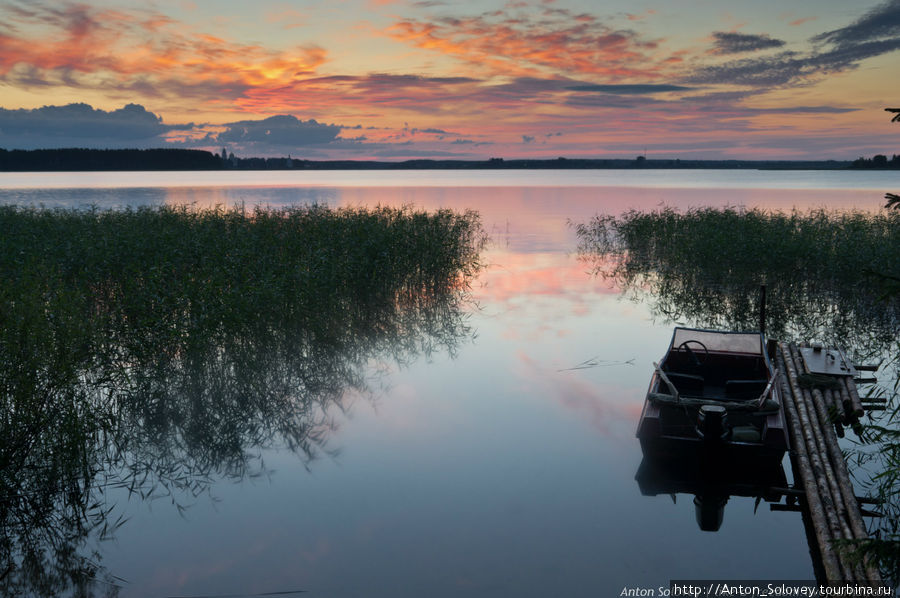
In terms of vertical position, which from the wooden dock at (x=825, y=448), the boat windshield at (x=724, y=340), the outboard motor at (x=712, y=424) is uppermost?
the boat windshield at (x=724, y=340)

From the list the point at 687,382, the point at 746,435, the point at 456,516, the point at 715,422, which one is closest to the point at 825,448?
the point at 746,435

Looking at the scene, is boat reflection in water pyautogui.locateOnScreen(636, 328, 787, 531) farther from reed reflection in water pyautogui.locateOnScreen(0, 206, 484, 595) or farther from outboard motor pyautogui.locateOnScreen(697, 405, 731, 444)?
reed reflection in water pyautogui.locateOnScreen(0, 206, 484, 595)

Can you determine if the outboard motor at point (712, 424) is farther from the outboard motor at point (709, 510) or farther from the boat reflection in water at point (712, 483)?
the outboard motor at point (709, 510)

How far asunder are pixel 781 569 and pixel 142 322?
12049 millimetres

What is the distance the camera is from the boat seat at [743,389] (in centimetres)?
1121

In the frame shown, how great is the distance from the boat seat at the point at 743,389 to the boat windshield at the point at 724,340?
951 millimetres

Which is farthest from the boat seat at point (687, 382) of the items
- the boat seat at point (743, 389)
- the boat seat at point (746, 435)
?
the boat seat at point (746, 435)

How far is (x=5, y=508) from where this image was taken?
804 cm

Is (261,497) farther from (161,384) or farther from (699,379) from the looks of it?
(699,379)

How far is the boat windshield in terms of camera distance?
1231cm

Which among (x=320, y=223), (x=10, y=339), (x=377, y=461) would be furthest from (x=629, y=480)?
(x=320, y=223)

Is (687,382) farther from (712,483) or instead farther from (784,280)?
(784,280)

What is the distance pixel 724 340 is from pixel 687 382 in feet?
6.54

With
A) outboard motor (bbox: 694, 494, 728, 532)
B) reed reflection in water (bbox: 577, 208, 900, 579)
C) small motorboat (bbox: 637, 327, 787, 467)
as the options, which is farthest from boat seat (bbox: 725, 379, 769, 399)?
reed reflection in water (bbox: 577, 208, 900, 579)
